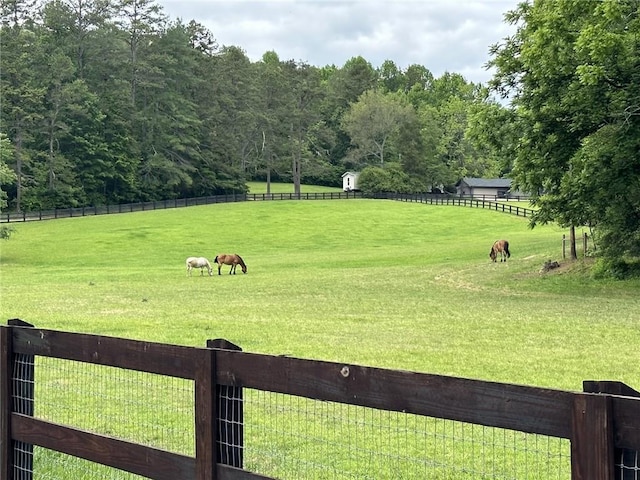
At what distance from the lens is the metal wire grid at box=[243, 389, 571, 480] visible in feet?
20.5

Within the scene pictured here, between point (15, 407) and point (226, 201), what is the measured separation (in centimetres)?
8525

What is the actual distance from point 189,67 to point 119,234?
46273mm

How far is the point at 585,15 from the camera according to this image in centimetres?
2453

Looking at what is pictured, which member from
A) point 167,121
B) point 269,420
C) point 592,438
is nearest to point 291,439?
point 269,420

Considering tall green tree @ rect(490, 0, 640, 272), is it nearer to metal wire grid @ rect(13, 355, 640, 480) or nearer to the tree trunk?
metal wire grid @ rect(13, 355, 640, 480)

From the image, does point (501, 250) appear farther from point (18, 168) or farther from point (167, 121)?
point (167, 121)

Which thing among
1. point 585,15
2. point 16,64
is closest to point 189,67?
point 16,64

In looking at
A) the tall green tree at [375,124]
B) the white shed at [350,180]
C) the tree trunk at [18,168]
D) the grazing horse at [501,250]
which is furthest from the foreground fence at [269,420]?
the tall green tree at [375,124]

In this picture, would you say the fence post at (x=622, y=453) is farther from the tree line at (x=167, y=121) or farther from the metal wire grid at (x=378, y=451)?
the tree line at (x=167, y=121)

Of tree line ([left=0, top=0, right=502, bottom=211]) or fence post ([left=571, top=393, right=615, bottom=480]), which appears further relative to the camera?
tree line ([left=0, top=0, right=502, bottom=211])

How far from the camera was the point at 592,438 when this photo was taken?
289 cm

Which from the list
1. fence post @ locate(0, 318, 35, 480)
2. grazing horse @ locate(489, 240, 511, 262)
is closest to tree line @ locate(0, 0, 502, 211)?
grazing horse @ locate(489, 240, 511, 262)

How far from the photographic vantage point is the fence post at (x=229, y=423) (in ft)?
13.8

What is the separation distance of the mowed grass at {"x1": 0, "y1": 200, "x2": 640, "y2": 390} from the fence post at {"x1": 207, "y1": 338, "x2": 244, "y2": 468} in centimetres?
688
